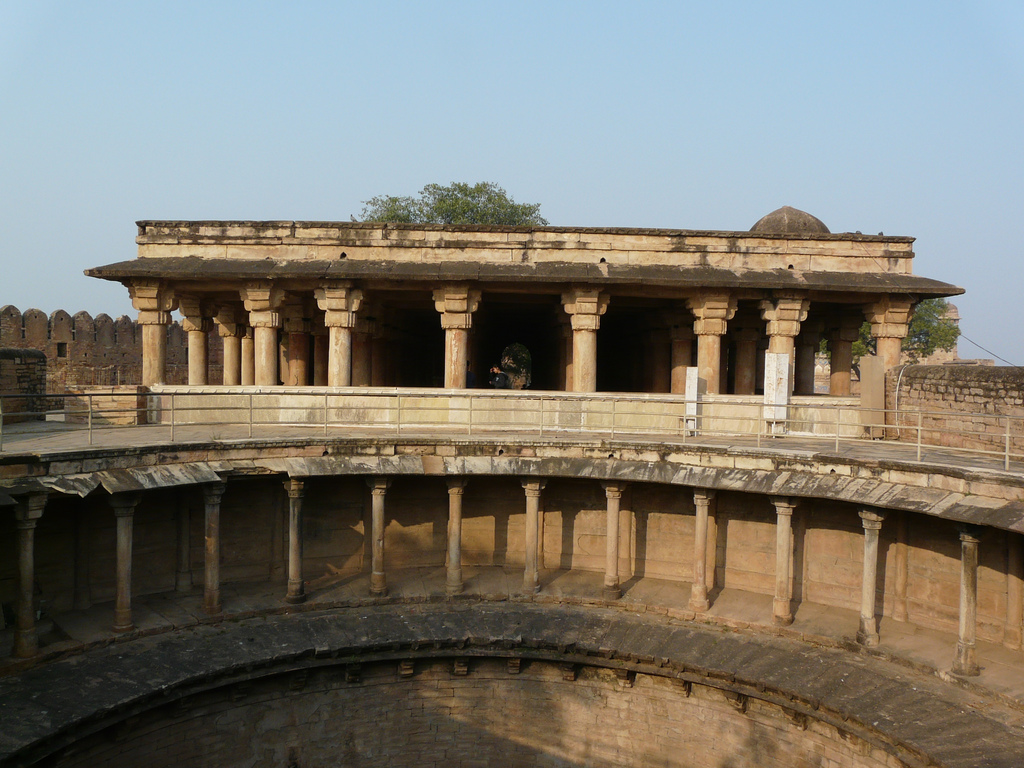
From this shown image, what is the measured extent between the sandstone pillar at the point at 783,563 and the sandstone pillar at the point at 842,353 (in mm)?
9389

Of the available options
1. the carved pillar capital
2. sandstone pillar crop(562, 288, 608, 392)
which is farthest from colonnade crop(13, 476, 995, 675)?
the carved pillar capital

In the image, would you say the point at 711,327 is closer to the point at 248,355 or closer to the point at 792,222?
the point at 792,222

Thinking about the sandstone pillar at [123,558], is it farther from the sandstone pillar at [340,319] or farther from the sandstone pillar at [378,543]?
the sandstone pillar at [340,319]

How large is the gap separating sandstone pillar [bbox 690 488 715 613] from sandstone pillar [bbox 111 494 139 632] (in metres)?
9.07

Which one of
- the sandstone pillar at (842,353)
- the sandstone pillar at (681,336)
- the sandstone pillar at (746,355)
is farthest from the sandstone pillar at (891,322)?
the sandstone pillar at (681,336)

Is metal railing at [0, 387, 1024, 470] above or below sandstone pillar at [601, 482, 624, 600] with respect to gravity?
above

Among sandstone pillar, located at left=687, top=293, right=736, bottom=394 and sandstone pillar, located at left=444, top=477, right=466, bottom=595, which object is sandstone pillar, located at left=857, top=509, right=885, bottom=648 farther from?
sandstone pillar, located at left=444, top=477, right=466, bottom=595

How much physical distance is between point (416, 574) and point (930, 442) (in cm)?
1006

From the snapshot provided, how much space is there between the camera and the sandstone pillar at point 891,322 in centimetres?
1742

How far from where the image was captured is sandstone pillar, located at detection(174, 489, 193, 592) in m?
14.0

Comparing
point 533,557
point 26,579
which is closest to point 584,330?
point 533,557

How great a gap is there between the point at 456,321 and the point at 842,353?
11.4 m

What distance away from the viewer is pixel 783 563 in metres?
13.0

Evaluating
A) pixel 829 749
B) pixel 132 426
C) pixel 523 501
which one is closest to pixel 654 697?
pixel 829 749
